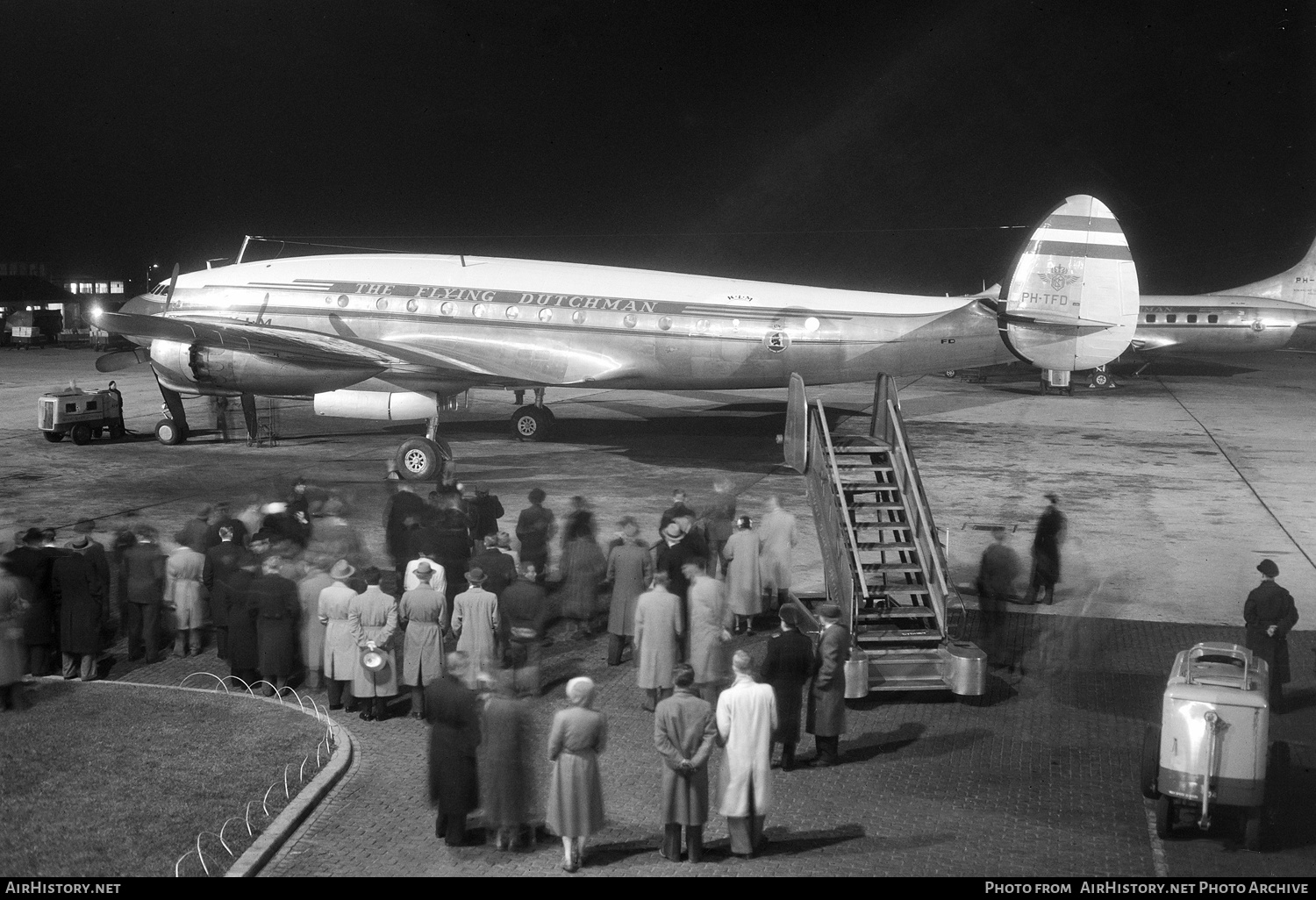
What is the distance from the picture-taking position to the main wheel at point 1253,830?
8.87m

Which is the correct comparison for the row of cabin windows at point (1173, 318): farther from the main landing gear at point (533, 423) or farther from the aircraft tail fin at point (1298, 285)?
the main landing gear at point (533, 423)

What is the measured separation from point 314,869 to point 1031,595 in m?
11.4

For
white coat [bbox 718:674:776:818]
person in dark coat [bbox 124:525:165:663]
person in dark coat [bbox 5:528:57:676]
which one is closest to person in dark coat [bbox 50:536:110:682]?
person in dark coat [bbox 5:528:57:676]

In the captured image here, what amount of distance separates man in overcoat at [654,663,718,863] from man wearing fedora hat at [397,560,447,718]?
11.8 ft

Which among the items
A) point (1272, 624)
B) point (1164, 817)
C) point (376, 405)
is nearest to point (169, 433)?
point (376, 405)

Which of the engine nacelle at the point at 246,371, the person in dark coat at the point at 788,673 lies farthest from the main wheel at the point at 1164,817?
the engine nacelle at the point at 246,371

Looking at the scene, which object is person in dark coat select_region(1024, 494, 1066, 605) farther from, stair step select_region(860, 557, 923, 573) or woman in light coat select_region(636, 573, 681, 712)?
A: woman in light coat select_region(636, 573, 681, 712)

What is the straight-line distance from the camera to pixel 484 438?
31.7 metres

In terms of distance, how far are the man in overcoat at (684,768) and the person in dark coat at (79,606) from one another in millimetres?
7628

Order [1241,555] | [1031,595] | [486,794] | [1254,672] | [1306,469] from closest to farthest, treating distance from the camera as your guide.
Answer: [486,794]
[1254,672]
[1031,595]
[1241,555]
[1306,469]

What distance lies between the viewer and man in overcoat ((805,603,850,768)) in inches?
421
